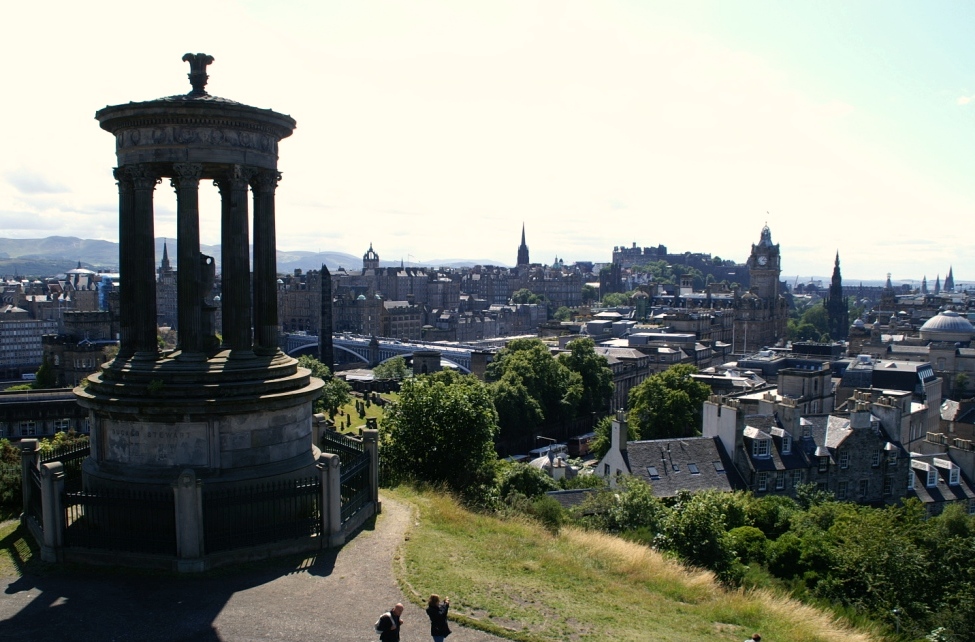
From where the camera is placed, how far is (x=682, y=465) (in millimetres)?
35844

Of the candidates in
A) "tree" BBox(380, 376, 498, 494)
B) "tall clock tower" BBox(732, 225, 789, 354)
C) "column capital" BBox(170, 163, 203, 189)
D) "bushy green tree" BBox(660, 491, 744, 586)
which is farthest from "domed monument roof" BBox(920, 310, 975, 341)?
"column capital" BBox(170, 163, 203, 189)

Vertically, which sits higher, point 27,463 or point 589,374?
point 27,463

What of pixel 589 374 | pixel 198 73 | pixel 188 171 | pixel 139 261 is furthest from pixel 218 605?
pixel 589 374

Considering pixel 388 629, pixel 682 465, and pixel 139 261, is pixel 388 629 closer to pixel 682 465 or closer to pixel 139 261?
pixel 139 261

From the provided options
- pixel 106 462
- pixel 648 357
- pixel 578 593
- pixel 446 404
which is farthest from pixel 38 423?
pixel 648 357

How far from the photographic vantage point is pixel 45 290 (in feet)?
545

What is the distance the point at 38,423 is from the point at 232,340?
37.0 m

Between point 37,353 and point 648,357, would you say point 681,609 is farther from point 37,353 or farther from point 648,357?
point 37,353

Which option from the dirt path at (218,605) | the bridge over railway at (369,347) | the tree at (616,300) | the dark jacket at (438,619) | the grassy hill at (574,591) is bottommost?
the bridge over railway at (369,347)

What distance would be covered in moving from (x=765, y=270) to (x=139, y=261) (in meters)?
149

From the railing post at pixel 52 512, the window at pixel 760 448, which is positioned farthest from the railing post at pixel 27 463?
the window at pixel 760 448

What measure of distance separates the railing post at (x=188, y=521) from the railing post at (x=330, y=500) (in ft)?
7.12

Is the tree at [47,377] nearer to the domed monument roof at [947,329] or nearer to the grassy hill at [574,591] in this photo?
the grassy hill at [574,591]

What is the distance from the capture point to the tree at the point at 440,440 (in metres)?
23.4
